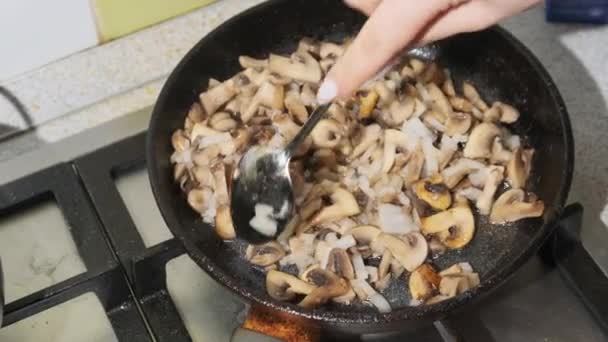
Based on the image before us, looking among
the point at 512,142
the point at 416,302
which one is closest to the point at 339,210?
the point at 416,302

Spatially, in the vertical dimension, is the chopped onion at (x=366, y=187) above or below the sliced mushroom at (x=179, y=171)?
below

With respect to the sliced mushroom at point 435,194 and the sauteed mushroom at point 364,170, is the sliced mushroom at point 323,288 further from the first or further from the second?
the sliced mushroom at point 435,194

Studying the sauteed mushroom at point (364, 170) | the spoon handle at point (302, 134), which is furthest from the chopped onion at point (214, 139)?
the spoon handle at point (302, 134)

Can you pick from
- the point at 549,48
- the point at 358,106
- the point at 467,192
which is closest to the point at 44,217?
the point at 358,106

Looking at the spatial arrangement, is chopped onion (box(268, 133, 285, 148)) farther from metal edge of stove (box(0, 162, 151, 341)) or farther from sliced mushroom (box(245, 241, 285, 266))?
metal edge of stove (box(0, 162, 151, 341))

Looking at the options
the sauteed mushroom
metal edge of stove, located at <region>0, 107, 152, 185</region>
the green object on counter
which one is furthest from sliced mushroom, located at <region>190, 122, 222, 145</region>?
the green object on counter

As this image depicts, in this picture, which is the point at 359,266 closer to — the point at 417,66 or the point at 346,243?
the point at 346,243
